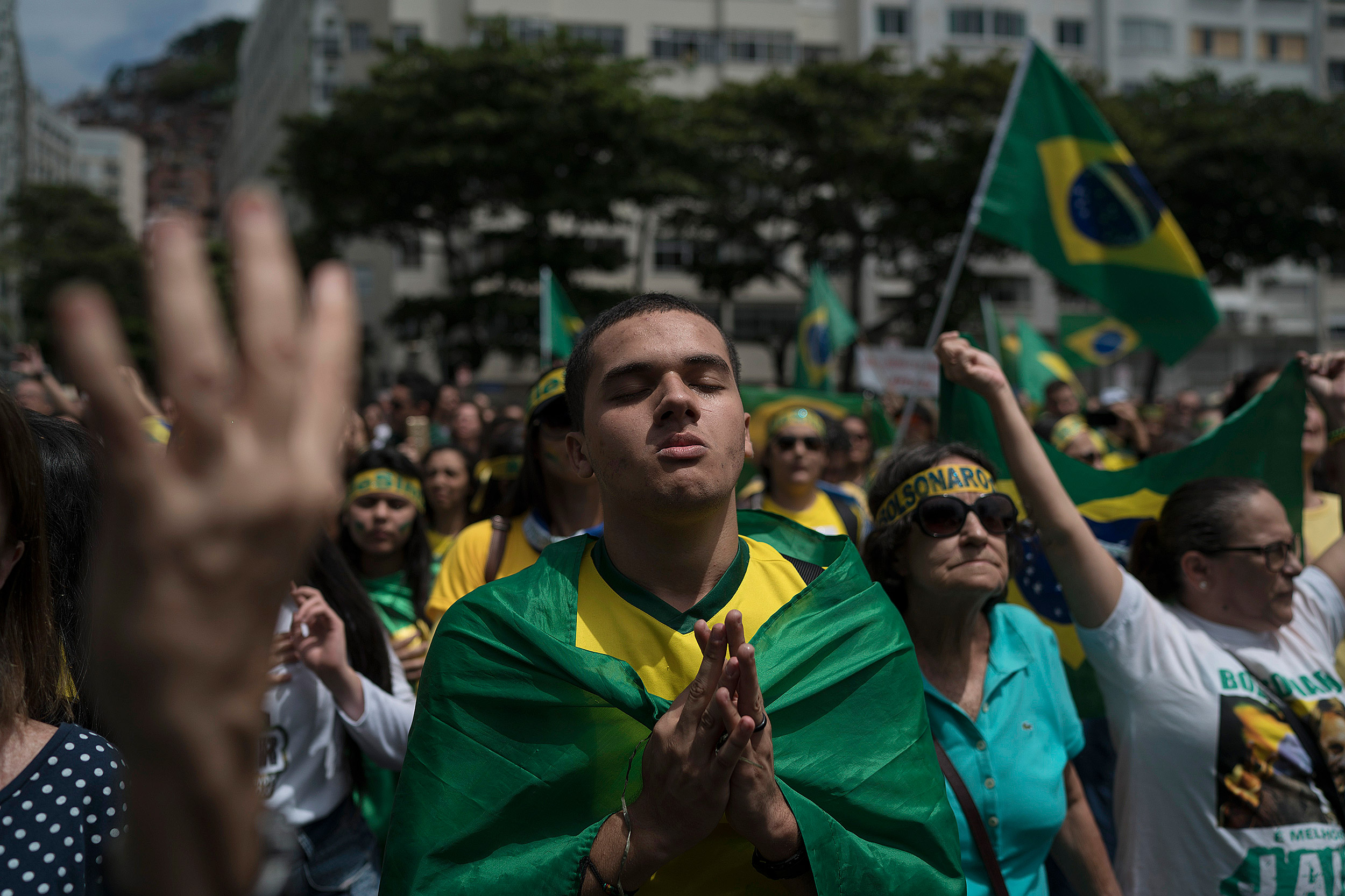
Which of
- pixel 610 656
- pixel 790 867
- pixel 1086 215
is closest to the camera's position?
pixel 790 867

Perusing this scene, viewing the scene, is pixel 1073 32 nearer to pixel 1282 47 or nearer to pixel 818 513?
pixel 1282 47

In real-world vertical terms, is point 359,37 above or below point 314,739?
above

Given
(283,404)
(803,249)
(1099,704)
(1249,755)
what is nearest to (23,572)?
(283,404)

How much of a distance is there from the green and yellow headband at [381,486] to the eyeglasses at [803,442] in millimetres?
1977

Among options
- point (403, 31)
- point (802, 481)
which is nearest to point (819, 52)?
point (403, 31)

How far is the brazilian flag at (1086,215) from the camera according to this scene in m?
5.89

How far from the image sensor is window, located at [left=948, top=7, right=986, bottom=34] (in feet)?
135

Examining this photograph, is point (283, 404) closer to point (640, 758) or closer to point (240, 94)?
point (640, 758)

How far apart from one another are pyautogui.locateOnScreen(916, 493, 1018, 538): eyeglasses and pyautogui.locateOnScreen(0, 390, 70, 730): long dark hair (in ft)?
6.60

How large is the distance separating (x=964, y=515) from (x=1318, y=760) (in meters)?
1.11

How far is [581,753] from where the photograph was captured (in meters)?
1.85

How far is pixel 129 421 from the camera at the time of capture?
713 millimetres

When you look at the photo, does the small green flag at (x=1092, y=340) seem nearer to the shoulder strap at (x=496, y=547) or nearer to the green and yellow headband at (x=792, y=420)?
the green and yellow headband at (x=792, y=420)

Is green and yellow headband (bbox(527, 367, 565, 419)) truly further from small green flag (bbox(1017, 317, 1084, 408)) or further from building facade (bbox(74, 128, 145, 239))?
building facade (bbox(74, 128, 145, 239))
